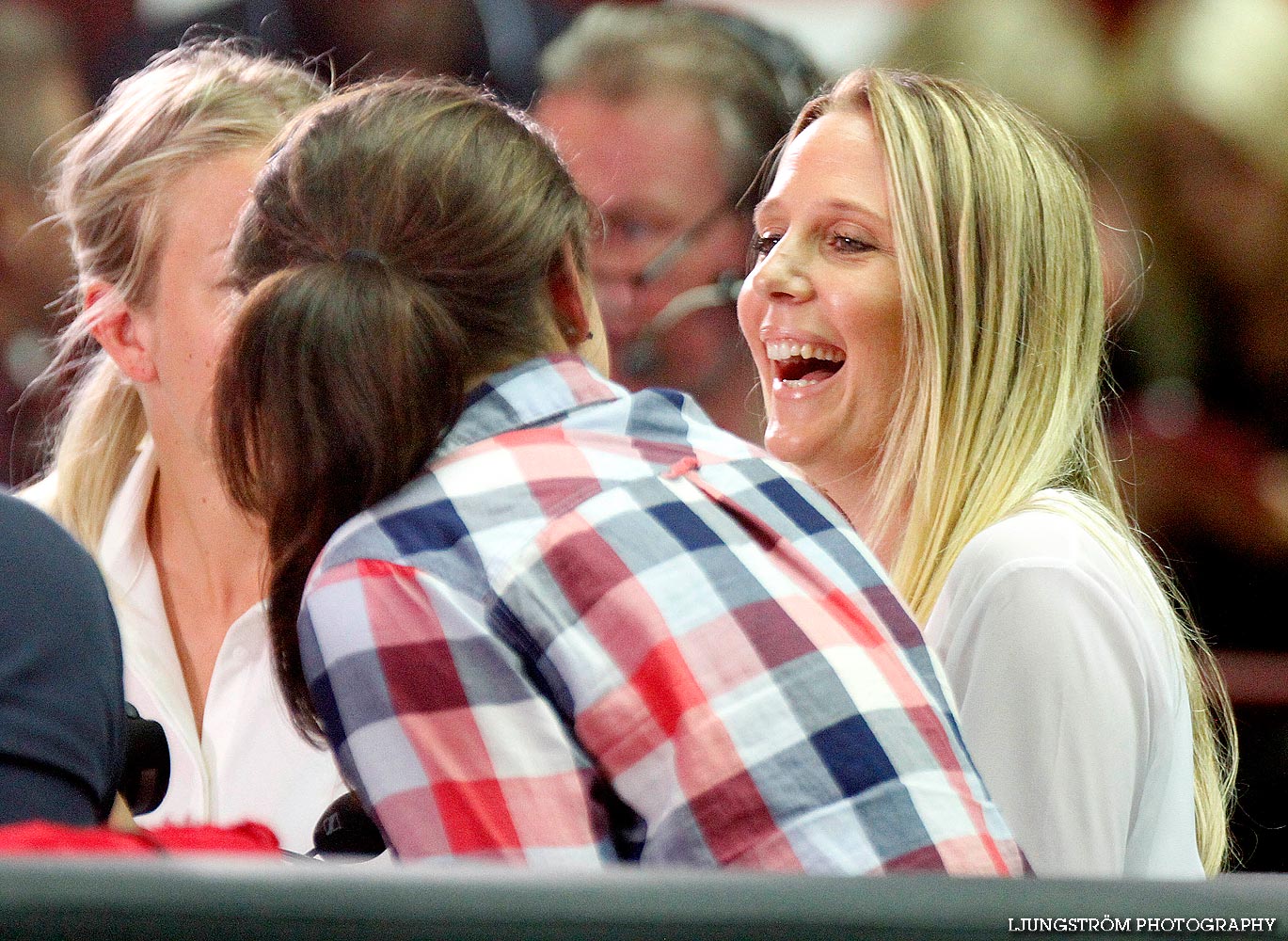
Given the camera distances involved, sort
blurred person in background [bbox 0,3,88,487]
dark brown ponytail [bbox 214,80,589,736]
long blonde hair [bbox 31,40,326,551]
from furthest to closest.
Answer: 1. blurred person in background [bbox 0,3,88,487]
2. long blonde hair [bbox 31,40,326,551]
3. dark brown ponytail [bbox 214,80,589,736]

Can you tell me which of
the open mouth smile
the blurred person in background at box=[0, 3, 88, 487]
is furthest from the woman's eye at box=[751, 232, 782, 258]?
the blurred person in background at box=[0, 3, 88, 487]

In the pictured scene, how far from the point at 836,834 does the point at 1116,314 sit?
1723mm

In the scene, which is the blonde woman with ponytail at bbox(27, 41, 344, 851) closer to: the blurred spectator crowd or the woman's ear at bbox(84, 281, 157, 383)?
the woman's ear at bbox(84, 281, 157, 383)

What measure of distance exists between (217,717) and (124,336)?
41cm

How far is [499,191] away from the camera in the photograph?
859mm

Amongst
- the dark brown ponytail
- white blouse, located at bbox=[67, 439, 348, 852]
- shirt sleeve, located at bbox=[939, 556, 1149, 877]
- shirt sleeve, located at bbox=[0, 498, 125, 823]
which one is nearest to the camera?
shirt sleeve, located at bbox=[0, 498, 125, 823]

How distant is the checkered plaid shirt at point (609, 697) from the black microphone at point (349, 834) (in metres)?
0.15

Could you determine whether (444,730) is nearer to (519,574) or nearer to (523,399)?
(519,574)

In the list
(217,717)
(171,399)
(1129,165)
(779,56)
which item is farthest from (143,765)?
(1129,165)

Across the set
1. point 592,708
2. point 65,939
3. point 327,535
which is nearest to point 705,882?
point 65,939

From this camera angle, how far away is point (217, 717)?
1417 mm

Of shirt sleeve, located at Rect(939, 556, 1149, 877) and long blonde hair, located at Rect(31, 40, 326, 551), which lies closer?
shirt sleeve, located at Rect(939, 556, 1149, 877)

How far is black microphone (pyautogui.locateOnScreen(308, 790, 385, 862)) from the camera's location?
911 millimetres

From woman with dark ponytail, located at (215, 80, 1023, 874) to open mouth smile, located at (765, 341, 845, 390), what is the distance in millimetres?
639
